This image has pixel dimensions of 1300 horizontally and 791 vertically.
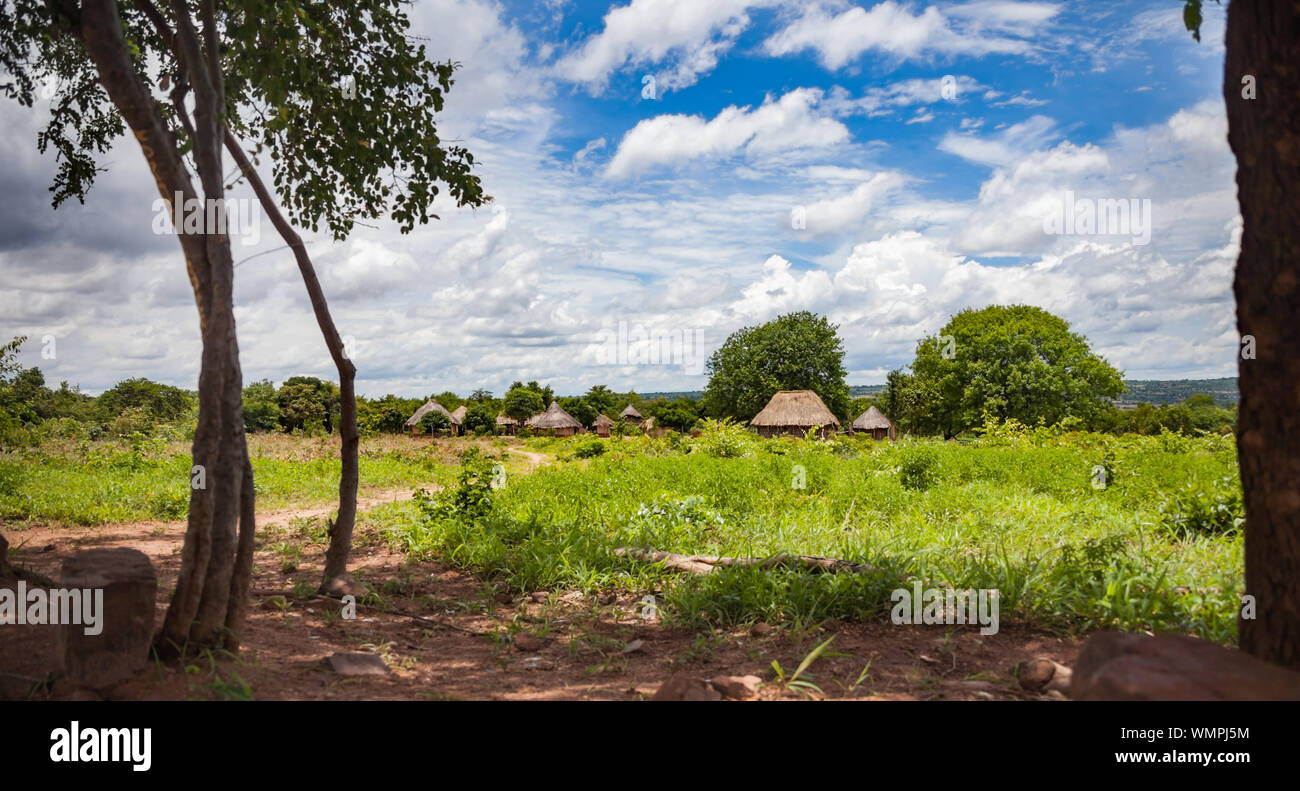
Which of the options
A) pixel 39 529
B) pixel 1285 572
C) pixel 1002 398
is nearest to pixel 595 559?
pixel 1285 572

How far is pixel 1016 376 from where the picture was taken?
34.5 meters

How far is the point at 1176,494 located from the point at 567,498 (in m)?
6.26

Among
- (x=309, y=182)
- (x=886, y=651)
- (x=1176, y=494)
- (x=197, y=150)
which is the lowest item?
(x=886, y=651)

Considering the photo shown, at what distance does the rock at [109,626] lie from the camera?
3213 millimetres

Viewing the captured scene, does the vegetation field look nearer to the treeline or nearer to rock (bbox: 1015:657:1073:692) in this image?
the treeline

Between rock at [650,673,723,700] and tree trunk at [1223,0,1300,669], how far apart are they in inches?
81.3

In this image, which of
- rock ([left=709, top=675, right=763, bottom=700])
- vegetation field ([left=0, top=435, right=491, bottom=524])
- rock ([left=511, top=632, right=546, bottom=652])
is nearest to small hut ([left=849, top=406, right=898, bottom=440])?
vegetation field ([left=0, top=435, right=491, bottom=524])

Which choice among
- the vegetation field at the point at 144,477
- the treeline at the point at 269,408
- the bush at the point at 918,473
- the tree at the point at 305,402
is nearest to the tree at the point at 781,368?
the treeline at the point at 269,408

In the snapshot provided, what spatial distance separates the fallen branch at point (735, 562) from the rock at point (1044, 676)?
1.53 metres

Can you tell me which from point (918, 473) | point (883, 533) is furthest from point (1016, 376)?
point (883, 533)

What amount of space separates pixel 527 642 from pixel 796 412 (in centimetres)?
2992

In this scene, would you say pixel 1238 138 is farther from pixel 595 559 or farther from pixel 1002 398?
pixel 1002 398

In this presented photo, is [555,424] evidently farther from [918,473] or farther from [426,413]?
[918,473]

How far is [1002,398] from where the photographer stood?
114ft
